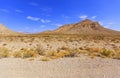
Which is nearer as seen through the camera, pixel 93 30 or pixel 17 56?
pixel 17 56

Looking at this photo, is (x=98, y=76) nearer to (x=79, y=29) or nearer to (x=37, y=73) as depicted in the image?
(x=37, y=73)

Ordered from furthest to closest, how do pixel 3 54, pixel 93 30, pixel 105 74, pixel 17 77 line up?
pixel 93 30 < pixel 3 54 < pixel 105 74 < pixel 17 77

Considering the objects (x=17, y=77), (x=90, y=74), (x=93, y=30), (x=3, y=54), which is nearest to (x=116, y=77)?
(x=90, y=74)

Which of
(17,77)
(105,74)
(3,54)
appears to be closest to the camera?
(17,77)

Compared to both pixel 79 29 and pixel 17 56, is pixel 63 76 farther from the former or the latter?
pixel 79 29

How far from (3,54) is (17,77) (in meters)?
6.91

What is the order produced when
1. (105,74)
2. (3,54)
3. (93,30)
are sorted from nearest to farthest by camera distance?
(105,74)
(3,54)
(93,30)

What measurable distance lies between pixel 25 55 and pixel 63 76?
693 cm

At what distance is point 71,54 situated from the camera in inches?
581

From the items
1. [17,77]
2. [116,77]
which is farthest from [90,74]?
[17,77]

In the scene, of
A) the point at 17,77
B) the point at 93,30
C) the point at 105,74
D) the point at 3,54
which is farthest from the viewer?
the point at 93,30

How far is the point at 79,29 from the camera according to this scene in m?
138

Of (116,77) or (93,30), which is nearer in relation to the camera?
(116,77)

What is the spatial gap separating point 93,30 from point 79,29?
13.0 metres
